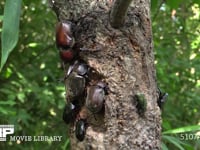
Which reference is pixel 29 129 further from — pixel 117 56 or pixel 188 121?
pixel 117 56

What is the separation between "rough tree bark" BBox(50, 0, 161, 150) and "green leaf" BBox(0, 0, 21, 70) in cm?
21

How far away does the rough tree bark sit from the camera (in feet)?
3.89

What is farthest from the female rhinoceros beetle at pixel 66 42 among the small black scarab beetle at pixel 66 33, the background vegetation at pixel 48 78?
the background vegetation at pixel 48 78

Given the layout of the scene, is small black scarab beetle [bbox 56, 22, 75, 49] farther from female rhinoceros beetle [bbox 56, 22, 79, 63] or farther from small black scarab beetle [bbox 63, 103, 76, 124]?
small black scarab beetle [bbox 63, 103, 76, 124]

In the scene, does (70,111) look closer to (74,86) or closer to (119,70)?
(74,86)

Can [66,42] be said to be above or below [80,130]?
above

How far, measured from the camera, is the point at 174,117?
131 inches

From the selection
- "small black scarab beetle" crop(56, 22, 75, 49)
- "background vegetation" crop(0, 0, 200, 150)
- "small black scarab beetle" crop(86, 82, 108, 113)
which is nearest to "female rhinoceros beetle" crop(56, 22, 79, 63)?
"small black scarab beetle" crop(56, 22, 75, 49)

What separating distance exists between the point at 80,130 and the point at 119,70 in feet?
0.69

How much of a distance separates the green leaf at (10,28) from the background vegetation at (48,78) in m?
1.91

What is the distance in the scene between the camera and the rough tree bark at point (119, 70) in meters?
1.18

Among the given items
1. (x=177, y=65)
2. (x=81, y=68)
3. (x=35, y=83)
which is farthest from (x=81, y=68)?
(x=177, y=65)

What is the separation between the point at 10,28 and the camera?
1076 mm

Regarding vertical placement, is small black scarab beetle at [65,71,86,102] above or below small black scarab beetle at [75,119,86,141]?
above
